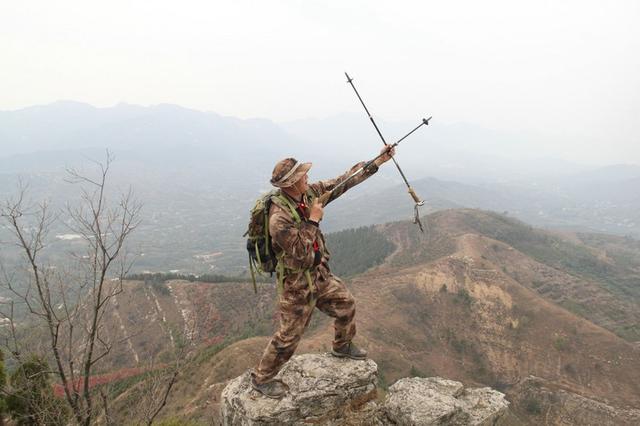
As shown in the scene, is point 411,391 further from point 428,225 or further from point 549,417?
point 428,225

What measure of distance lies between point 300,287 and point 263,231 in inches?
42.6

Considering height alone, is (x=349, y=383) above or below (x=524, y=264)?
above

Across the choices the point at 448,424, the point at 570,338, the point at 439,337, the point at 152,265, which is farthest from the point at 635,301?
the point at 152,265

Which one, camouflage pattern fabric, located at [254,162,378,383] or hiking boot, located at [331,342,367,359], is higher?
camouflage pattern fabric, located at [254,162,378,383]

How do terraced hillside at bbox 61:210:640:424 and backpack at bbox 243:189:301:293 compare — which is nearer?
backpack at bbox 243:189:301:293

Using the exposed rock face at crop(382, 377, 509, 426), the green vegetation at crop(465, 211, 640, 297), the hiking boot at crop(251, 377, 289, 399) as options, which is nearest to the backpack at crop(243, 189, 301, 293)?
the hiking boot at crop(251, 377, 289, 399)

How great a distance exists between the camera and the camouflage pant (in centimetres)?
628

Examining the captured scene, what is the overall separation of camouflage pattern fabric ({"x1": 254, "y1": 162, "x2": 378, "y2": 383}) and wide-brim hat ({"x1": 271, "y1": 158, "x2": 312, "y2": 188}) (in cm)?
36

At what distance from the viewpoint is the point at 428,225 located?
252ft

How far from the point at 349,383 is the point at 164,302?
54.4 metres

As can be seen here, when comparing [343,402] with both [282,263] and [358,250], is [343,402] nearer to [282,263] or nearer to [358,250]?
[282,263]

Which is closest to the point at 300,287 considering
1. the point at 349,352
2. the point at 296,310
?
the point at 296,310

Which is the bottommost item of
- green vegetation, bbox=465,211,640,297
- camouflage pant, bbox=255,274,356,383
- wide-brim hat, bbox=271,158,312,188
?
green vegetation, bbox=465,211,640,297

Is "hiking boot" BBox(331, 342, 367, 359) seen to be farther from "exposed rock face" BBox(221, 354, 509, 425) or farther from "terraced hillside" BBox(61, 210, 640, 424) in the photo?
"terraced hillside" BBox(61, 210, 640, 424)
